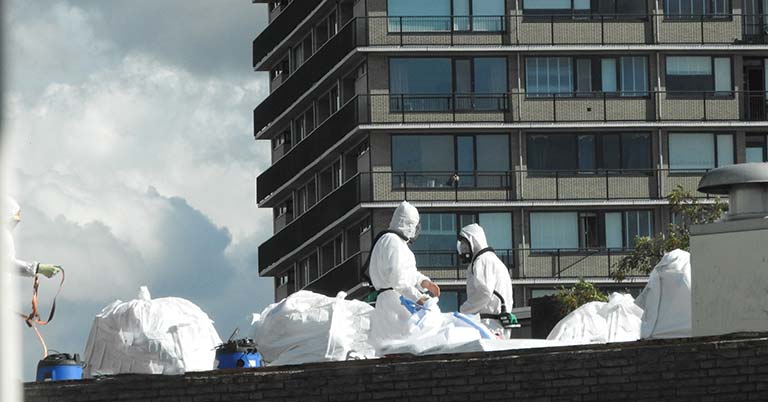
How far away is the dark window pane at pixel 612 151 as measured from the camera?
247ft

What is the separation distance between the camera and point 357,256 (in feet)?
245

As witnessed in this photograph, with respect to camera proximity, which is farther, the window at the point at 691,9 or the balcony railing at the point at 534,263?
the window at the point at 691,9

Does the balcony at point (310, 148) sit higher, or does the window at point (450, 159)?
the balcony at point (310, 148)

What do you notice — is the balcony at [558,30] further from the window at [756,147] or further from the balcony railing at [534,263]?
the balcony railing at [534,263]

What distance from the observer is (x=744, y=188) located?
19.5 m

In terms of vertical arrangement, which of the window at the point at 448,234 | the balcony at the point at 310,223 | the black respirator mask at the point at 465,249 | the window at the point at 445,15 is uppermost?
the window at the point at 445,15

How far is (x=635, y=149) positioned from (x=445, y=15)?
30.7 feet

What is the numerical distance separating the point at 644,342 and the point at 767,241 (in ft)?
12.5

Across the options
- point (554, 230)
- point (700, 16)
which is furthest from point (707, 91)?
point (554, 230)

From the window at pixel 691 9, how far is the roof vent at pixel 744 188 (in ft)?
187

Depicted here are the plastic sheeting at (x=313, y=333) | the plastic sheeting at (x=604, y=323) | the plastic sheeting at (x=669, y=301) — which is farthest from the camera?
the plastic sheeting at (x=604, y=323)

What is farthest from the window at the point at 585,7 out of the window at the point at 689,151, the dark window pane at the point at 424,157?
the dark window pane at the point at 424,157

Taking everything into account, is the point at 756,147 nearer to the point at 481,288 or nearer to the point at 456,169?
the point at 456,169

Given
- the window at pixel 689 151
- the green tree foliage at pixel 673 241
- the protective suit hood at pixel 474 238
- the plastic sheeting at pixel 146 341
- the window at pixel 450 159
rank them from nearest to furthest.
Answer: the plastic sheeting at pixel 146 341
the protective suit hood at pixel 474 238
the green tree foliage at pixel 673 241
the window at pixel 450 159
the window at pixel 689 151
